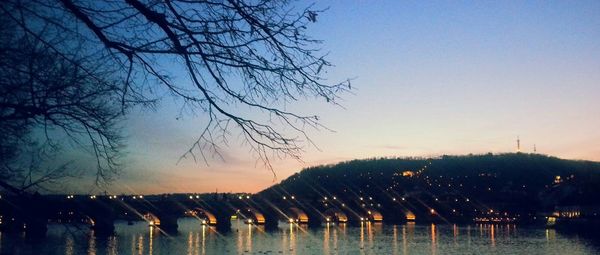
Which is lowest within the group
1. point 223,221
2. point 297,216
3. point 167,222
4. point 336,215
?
point 336,215

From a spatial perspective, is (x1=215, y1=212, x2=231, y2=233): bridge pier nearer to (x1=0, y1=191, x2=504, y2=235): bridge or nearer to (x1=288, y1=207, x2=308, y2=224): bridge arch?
(x1=0, y1=191, x2=504, y2=235): bridge

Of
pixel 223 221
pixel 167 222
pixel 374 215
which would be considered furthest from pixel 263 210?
pixel 374 215

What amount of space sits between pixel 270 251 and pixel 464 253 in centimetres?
1563

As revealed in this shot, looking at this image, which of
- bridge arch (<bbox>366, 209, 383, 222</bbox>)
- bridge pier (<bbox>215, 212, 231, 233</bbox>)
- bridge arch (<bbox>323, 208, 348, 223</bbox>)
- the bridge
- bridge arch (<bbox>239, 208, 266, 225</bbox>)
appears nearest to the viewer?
the bridge

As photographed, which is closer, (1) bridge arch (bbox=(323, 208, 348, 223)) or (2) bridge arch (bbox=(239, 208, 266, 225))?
(2) bridge arch (bbox=(239, 208, 266, 225))

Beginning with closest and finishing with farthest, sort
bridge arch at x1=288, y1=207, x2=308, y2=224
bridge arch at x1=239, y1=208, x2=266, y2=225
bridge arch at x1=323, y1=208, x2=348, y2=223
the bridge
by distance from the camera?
1. the bridge
2. bridge arch at x1=239, y1=208, x2=266, y2=225
3. bridge arch at x1=288, y1=207, x2=308, y2=224
4. bridge arch at x1=323, y1=208, x2=348, y2=223

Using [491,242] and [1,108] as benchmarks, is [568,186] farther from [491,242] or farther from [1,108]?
[1,108]

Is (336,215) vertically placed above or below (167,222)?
below

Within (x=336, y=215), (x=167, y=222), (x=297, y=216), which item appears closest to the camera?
(x=167, y=222)

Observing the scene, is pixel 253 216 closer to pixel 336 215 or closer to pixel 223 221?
pixel 223 221

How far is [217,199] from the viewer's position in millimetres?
93500

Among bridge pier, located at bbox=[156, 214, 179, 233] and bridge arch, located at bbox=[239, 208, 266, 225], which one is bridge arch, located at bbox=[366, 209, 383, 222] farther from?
bridge pier, located at bbox=[156, 214, 179, 233]

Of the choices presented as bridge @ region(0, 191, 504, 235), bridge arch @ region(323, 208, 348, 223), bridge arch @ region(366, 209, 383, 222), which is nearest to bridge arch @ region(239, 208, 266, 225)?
bridge @ region(0, 191, 504, 235)

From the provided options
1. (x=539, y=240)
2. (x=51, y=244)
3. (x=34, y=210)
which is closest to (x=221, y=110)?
(x=34, y=210)
